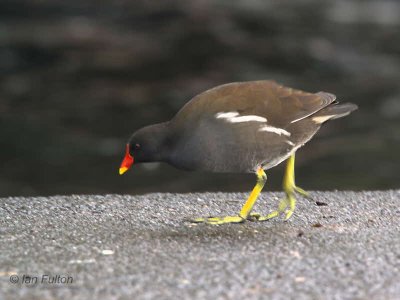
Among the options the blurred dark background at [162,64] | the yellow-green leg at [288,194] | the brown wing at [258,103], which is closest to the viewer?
the brown wing at [258,103]

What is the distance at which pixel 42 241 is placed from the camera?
5.20m

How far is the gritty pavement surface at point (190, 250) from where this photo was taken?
4170mm

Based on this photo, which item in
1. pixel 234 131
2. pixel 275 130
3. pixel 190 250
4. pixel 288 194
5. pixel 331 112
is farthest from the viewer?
pixel 288 194

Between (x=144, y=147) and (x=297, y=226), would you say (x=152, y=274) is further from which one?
(x=297, y=226)

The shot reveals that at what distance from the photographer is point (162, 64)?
22.8 m

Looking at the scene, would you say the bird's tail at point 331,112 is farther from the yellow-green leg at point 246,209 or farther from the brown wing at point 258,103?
the yellow-green leg at point 246,209

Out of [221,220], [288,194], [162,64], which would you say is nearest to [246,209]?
[221,220]

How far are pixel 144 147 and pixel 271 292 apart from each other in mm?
1700

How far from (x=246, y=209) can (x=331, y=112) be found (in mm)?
969

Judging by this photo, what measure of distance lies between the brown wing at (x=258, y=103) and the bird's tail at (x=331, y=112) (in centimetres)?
7

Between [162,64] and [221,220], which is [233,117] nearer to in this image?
[221,220]

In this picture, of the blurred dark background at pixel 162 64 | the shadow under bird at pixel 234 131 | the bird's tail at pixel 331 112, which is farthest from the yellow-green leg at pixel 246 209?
the blurred dark background at pixel 162 64

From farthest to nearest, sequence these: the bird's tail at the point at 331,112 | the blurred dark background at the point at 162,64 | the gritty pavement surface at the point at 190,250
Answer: the blurred dark background at the point at 162,64
the bird's tail at the point at 331,112
the gritty pavement surface at the point at 190,250

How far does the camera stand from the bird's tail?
584cm
